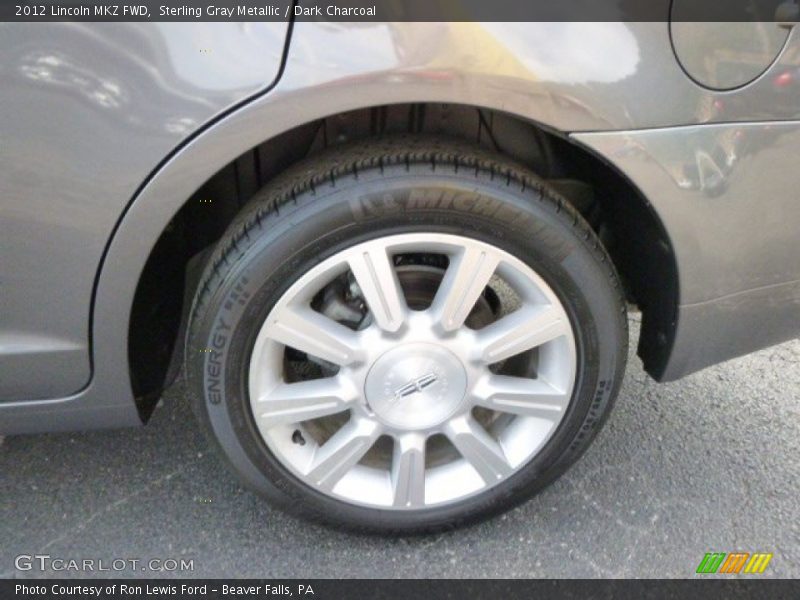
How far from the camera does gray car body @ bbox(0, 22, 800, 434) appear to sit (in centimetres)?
130

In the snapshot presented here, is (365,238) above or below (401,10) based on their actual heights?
below

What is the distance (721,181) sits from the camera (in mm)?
1497

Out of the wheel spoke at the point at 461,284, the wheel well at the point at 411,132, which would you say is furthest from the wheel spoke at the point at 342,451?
the wheel well at the point at 411,132

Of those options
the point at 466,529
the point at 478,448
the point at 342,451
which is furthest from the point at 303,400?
the point at 466,529

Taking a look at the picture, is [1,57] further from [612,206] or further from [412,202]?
[612,206]

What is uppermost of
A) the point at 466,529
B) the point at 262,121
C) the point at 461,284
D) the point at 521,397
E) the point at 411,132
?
the point at 262,121

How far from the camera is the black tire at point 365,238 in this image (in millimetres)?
1466

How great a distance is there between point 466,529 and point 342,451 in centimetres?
44

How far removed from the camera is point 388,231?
149 centimetres

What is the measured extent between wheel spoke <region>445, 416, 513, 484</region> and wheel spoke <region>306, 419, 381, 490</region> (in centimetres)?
19

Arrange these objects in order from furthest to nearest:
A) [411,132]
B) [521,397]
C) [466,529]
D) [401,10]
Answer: [466,529] < [521,397] < [411,132] < [401,10]

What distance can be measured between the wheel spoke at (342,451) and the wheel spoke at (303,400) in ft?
0.27

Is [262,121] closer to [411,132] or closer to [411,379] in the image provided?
[411,132]

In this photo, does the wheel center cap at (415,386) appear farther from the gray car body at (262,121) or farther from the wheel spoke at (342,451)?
the gray car body at (262,121)
